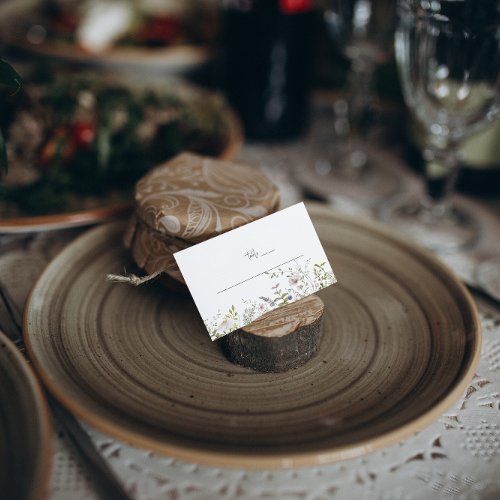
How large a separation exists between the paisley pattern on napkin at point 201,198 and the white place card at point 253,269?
0.02 m

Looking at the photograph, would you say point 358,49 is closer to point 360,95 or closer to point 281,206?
point 360,95

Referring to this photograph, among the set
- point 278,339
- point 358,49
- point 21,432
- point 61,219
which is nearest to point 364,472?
point 278,339

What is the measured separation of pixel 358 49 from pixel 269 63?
141mm

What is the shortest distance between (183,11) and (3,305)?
0.86 meters

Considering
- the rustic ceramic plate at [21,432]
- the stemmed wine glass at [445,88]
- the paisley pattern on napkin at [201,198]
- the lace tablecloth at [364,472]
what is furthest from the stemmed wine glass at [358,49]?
the rustic ceramic plate at [21,432]

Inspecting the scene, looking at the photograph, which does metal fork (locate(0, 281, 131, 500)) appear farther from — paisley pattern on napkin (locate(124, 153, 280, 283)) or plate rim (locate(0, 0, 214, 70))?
plate rim (locate(0, 0, 214, 70))

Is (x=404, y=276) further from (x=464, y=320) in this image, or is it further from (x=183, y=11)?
(x=183, y=11)

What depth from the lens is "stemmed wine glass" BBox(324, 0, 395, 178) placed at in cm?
79

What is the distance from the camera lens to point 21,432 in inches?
14.4

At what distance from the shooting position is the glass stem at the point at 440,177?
707 millimetres

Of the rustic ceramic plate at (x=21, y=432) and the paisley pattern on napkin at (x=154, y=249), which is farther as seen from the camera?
the paisley pattern on napkin at (x=154, y=249)

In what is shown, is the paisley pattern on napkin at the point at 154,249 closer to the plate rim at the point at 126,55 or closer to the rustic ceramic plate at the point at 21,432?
the rustic ceramic plate at the point at 21,432

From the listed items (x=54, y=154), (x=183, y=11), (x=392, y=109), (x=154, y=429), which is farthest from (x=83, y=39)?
(x=154, y=429)

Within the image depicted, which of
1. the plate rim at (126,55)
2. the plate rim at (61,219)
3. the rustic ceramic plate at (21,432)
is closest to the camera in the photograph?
the rustic ceramic plate at (21,432)
